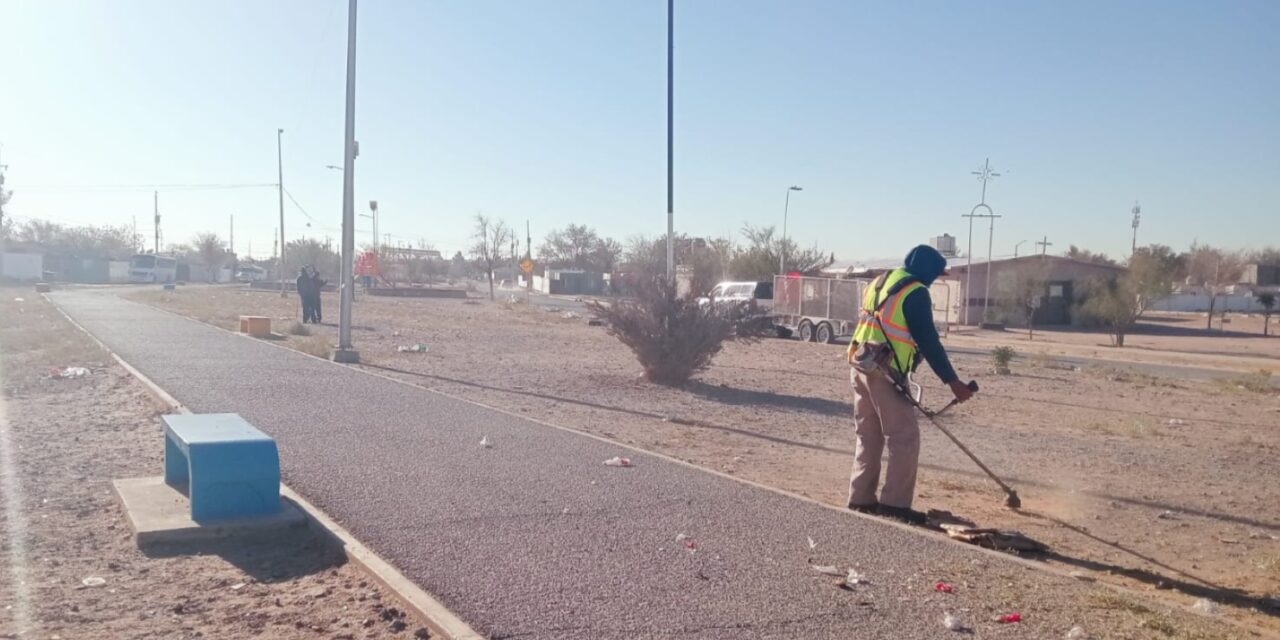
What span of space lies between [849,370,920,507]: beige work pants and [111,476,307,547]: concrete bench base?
12.8ft

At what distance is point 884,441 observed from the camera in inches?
309

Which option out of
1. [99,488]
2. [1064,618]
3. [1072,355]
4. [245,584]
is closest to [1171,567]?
[1064,618]

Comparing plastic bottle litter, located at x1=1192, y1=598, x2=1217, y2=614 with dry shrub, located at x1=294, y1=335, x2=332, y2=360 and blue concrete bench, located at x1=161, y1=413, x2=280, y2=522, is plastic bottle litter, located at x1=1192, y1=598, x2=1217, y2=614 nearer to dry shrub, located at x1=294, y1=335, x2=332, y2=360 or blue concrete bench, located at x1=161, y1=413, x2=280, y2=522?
blue concrete bench, located at x1=161, y1=413, x2=280, y2=522

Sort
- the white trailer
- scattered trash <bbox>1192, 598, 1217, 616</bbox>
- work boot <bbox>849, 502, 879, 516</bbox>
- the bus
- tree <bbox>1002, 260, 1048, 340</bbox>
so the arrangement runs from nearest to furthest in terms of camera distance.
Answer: scattered trash <bbox>1192, 598, 1217, 616</bbox>, work boot <bbox>849, 502, 879, 516</bbox>, the white trailer, tree <bbox>1002, 260, 1048, 340</bbox>, the bus

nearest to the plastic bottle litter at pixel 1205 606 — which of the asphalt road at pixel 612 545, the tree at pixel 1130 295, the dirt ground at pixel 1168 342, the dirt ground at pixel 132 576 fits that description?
the asphalt road at pixel 612 545

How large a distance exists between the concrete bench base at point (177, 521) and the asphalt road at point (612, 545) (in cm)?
38

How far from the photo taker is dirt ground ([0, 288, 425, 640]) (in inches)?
212

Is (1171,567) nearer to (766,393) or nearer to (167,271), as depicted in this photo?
(766,393)

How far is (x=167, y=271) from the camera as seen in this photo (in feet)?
299

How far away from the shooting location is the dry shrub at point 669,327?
17594 mm

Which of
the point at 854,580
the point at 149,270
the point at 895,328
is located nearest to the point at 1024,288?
the point at 895,328

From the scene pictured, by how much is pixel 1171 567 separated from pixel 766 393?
10499mm

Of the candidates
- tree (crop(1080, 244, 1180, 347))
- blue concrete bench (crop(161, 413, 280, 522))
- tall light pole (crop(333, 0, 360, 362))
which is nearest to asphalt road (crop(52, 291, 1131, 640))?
blue concrete bench (crop(161, 413, 280, 522))

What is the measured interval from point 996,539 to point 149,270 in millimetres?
91057
